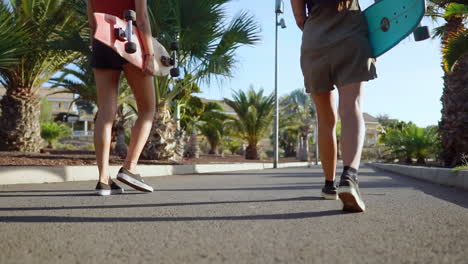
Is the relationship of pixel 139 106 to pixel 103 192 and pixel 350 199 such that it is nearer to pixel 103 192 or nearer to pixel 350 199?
pixel 103 192

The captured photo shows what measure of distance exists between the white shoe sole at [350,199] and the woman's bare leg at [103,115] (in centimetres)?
180

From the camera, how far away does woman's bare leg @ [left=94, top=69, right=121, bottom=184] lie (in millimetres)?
3127

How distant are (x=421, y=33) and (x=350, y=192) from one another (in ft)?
3.40

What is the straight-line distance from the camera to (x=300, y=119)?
38562 millimetres

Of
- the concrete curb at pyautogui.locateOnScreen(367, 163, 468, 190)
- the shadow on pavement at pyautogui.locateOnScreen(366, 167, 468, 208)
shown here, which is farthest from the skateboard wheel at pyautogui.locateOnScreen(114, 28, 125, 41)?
the concrete curb at pyautogui.locateOnScreen(367, 163, 468, 190)

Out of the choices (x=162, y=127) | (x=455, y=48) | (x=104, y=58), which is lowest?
(x=162, y=127)

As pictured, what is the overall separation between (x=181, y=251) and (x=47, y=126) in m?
25.6

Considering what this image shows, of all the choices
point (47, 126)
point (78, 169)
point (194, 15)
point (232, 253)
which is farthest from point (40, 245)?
point (47, 126)

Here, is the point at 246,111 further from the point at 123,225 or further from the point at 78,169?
the point at 123,225

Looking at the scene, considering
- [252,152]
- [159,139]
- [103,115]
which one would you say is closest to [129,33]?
[103,115]

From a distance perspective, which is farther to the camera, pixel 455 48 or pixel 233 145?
pixel 233 145

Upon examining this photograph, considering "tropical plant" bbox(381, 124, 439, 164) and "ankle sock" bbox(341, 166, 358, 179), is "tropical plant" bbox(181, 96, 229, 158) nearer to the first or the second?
"tropical plant" bbox(381, 124, 439, 164)

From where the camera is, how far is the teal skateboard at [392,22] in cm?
241

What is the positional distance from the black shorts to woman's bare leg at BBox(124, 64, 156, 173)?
0.09 metres
